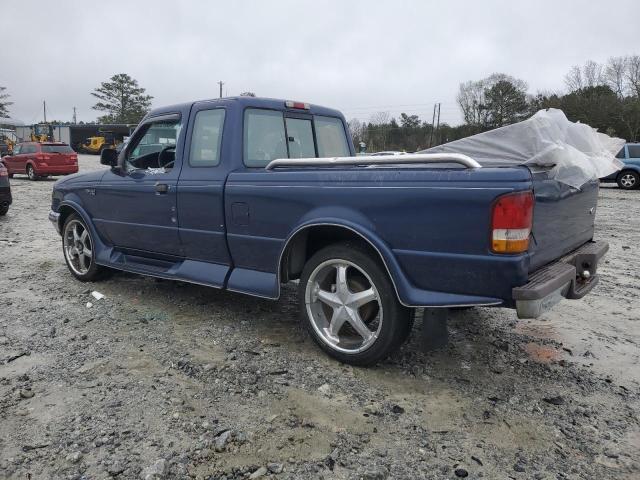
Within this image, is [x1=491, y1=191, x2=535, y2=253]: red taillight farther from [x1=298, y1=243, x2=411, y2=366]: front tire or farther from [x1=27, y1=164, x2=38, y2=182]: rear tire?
[x1=27, y1=164, x2=38, y2=182]: rear tire

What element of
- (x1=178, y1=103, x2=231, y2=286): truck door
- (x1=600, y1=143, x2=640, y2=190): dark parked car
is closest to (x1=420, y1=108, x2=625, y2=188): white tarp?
(x1=178, y1=103, x2=231, y2=286): truck door

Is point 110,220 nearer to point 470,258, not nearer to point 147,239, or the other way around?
point 147,239

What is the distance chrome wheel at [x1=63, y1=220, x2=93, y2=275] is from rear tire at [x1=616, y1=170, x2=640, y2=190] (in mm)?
18987

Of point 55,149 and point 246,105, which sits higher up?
point 55,149

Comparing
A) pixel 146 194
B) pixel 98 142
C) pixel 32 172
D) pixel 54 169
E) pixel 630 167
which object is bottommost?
pixel 146 194

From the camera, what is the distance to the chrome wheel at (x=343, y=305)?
3480 mm

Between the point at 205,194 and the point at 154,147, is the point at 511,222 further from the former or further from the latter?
the point at 154,147

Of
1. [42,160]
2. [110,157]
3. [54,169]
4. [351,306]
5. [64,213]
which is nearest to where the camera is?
[351,306]

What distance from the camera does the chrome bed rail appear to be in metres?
2.94

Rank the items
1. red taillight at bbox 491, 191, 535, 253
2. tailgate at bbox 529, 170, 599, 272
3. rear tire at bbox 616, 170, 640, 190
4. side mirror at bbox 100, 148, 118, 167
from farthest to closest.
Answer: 1. rear tire at bbox 616, 170, 640, 190
2. side mirror at bbox 100, 148, 118, 167
3. tailgate at bbox 529, 170, 599, 272
4. red taillight at bbox 491, 191, 535, 253

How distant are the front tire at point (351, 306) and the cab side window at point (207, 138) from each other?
1.34 metres

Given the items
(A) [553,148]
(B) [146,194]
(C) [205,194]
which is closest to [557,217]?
(A) [553,148]

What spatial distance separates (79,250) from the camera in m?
5.78

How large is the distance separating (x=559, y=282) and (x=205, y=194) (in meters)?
2.70
